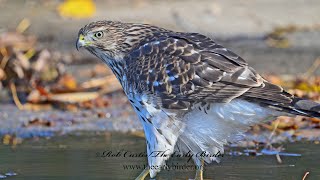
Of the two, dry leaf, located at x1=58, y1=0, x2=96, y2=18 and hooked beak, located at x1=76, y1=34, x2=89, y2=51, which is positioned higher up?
hooked beak, located at x1=76, y1=34, x2=89, y2=51

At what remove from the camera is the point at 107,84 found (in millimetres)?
10305

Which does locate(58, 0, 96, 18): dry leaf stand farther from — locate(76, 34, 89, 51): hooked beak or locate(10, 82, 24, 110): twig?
locate(76, 34, 89, 51): hooked beak

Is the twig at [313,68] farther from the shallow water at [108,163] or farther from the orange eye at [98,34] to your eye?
the orange eye at [98,34]

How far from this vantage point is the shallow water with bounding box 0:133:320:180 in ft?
22.6

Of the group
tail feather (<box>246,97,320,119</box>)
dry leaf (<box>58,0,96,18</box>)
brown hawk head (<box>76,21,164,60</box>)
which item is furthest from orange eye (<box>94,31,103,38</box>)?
dry leaf (<box>58,0,96,18</box>)

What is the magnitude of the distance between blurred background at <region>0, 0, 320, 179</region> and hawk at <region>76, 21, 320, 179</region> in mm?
341

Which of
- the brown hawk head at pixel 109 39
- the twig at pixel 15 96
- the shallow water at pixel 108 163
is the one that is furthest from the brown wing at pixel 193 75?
the twig at pixel 15 96

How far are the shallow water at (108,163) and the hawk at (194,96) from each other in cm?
27

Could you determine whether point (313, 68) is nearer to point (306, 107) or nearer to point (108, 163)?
point (108, 163)

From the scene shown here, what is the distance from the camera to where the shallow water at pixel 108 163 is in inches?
271

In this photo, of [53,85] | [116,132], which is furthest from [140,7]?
[116,132]

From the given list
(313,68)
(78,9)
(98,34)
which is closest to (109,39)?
(98,34)

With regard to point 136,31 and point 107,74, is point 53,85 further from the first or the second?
point 136,31

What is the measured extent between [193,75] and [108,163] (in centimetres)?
117
